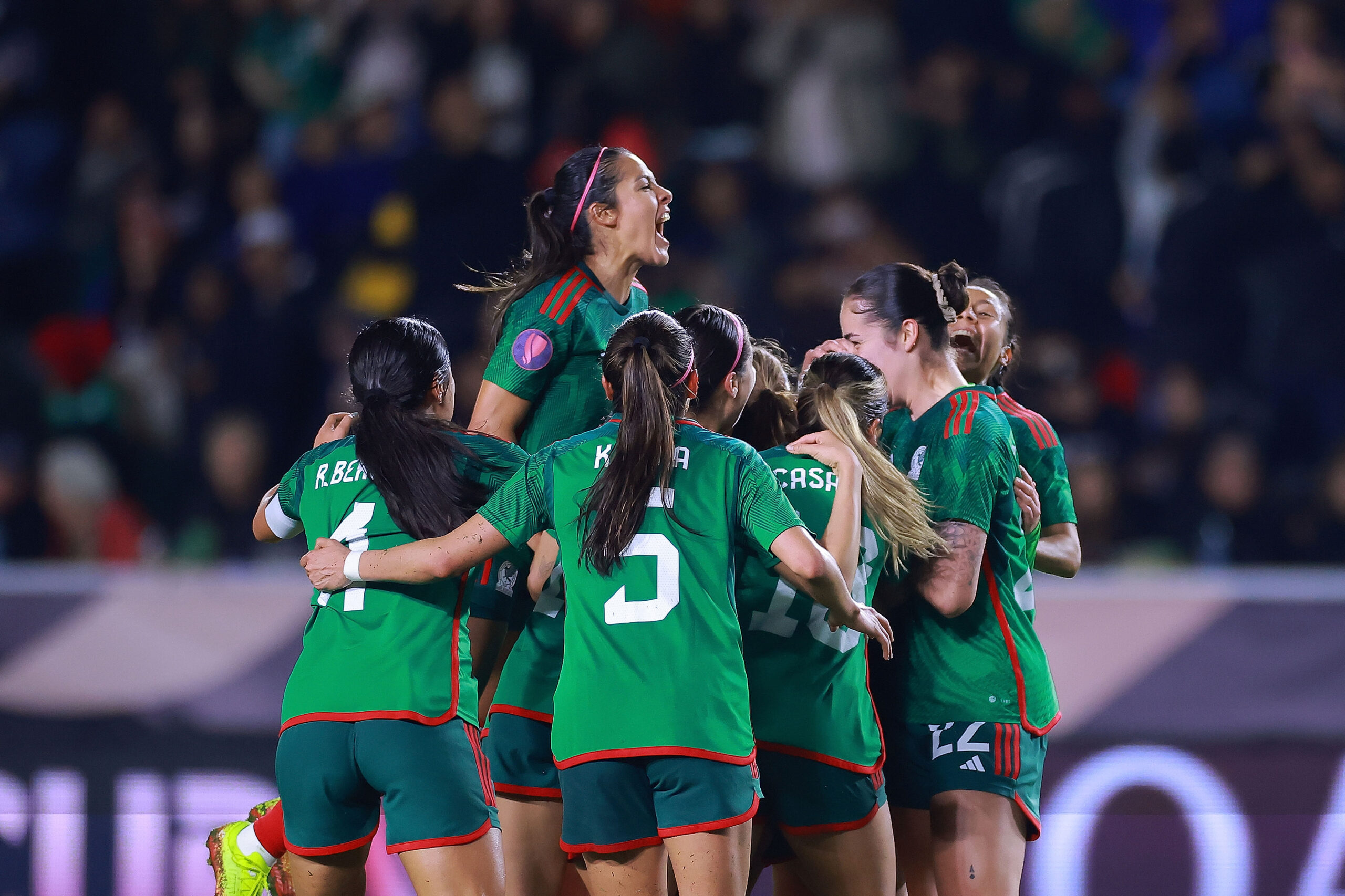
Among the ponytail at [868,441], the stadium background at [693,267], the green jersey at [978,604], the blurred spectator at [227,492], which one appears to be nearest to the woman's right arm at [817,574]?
the ponytail at [868,441]

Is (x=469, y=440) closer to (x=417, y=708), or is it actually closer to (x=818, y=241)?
(x=417, y=708)

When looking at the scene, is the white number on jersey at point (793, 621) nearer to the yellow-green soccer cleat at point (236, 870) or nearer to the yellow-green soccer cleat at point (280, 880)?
the yellow-green soccer cleat at point (280, 880)

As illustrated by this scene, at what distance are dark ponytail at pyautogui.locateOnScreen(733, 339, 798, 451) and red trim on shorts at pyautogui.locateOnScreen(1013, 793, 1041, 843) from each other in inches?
40.2

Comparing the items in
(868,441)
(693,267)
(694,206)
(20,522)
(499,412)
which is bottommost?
(868,441)

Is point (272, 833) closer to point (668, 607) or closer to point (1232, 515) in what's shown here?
point (668, 607)

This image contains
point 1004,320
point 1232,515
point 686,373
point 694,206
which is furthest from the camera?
point 694,206

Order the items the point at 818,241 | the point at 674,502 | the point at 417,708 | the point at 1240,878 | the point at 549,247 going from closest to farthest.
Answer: the point at 674,502 < the point at 417,708 < the point at 549,247 < the point at 1240,878 < the point at 818,241

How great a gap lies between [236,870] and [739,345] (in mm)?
2028

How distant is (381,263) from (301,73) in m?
1.67

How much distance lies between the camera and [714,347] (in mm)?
3246

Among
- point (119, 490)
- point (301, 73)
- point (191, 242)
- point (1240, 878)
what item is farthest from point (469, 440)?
point (301, 73)

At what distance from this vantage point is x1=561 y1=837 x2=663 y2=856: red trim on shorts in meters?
2.94

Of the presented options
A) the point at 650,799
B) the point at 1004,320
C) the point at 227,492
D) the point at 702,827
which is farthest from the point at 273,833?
the point at 227,492

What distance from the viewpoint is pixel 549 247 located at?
13.0ft
